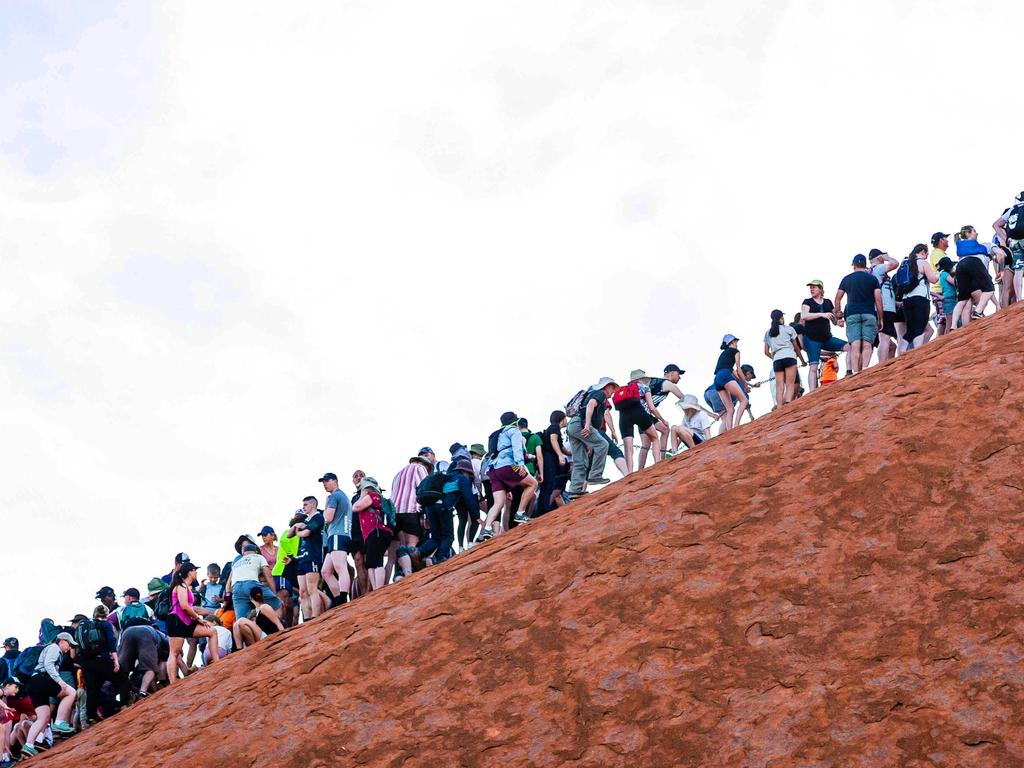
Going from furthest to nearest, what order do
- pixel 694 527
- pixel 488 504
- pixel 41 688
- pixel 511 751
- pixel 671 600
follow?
pixel 488 504
pixel 41 688
pixel 694 527
pixel 671 600
pixel 511 751

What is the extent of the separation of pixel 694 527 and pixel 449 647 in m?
3.02

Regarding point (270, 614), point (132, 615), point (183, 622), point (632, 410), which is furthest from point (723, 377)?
point (132, 615)

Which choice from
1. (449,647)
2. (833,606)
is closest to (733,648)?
(833,606)

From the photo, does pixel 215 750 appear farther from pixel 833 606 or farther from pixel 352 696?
pixel 833 606

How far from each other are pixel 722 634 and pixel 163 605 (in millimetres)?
10279

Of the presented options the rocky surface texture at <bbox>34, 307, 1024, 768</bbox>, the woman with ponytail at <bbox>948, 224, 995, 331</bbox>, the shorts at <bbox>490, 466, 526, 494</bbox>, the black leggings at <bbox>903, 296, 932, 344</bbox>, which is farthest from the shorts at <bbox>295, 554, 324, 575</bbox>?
the woman with ponytail at <bbox>948, 224, 995, 331</bbox>

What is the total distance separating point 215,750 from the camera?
1266cm

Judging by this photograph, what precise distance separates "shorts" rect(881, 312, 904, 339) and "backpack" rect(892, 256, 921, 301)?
285mm

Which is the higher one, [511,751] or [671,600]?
[671,600]

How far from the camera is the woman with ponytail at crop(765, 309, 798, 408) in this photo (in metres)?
19.9

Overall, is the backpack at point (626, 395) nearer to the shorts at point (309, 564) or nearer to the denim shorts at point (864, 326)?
the denim shorts at point (864, 326)

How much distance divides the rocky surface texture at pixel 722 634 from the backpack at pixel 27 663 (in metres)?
2.89

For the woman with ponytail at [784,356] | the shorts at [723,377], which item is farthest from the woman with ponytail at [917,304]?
the shorts at [723,377]

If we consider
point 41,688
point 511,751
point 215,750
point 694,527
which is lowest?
point 511,751
